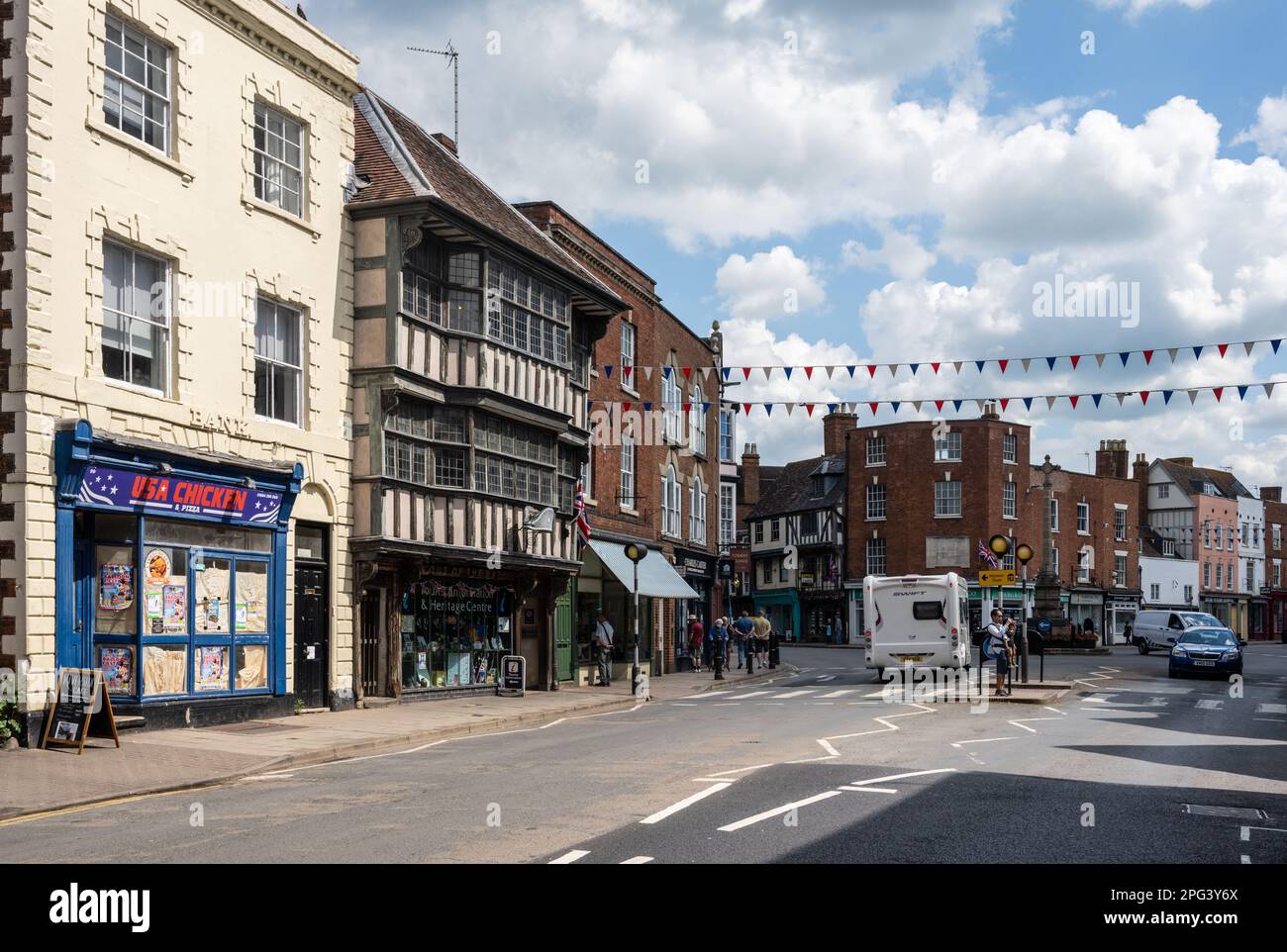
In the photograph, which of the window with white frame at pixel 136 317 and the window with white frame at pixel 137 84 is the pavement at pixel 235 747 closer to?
the window with white frame at pixel 136 317

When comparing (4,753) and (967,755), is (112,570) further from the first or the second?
(967,755)

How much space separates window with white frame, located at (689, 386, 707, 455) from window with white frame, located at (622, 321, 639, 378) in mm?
5551

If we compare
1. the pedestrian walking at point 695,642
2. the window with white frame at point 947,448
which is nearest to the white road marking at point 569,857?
the pedestrian walking at point 695,642

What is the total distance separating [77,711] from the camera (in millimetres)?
15797

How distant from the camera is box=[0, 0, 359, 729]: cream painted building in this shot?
16359 millimetres

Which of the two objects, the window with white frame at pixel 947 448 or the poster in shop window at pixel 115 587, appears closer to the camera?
the poster in shop window at pixel 115 587

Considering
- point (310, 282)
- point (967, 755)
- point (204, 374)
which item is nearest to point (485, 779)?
point (967, 755)

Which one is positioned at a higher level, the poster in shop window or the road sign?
the poster in shop window

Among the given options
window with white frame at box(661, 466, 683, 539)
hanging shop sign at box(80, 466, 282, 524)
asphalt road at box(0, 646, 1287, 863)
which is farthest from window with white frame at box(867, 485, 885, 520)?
hanging shop sign at box(80, 466, 282, 524)

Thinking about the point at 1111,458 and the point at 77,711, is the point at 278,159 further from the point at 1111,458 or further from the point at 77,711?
the point at 1111,458

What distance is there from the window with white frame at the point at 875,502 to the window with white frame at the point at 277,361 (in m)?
54.5

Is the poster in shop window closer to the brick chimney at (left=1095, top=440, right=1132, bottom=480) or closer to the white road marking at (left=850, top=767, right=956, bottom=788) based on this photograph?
the white road marking at (left=850, top=767, right=956, bottom=788)

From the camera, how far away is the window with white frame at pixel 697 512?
43131 mm
